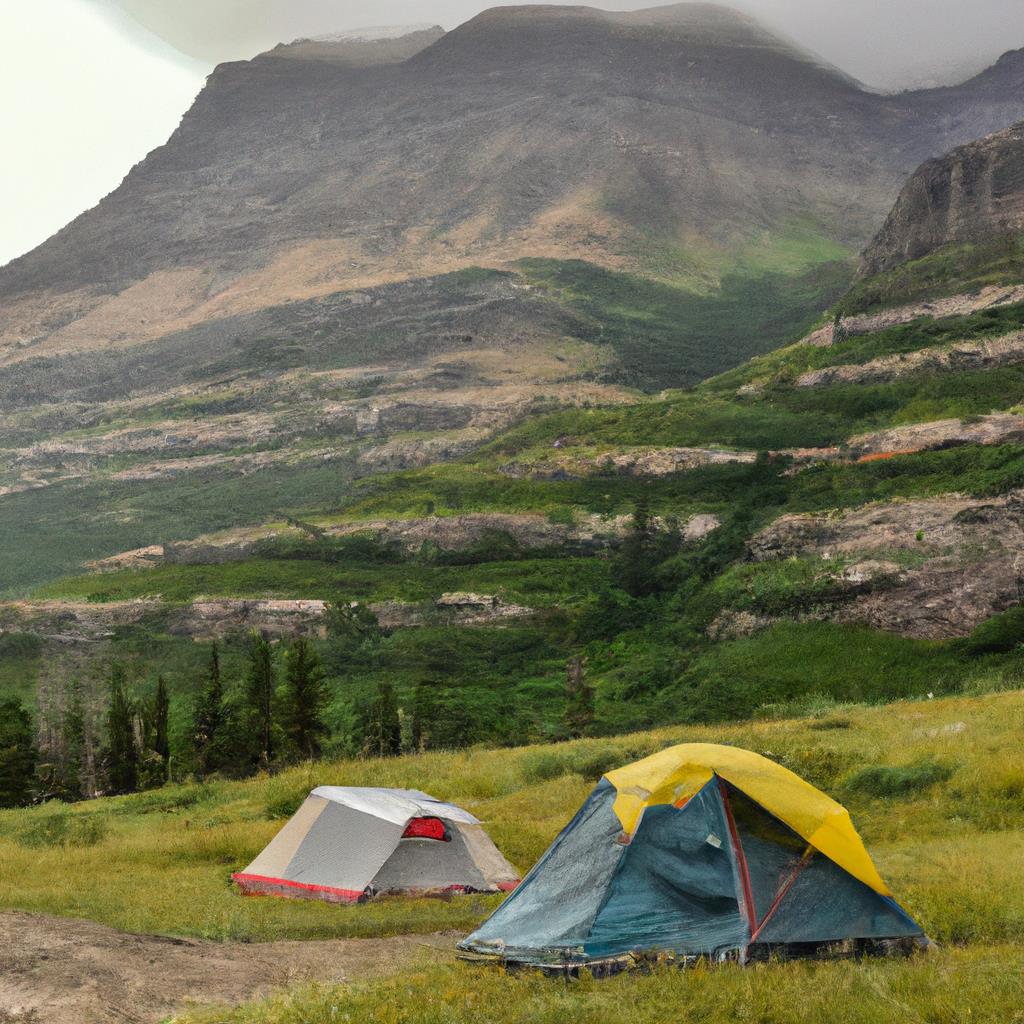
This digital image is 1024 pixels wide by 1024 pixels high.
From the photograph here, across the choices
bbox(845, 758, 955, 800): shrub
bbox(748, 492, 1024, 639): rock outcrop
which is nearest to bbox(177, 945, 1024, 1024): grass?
A: bbox(845, 758, 955, 800): shrub

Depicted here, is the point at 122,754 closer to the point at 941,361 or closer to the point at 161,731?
the point at 161,731

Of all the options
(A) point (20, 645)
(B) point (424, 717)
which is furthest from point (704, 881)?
(A) point (20, 645)

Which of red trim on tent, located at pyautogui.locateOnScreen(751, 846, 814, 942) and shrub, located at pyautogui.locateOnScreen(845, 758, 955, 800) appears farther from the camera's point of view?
shrub, located at pyautogui.locateOnScreen(845, 758, 955, 800)

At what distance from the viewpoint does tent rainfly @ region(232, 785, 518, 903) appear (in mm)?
20516

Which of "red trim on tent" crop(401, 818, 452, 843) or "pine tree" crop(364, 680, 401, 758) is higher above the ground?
"red trim on tent" crop(401, 818, 452, 843)

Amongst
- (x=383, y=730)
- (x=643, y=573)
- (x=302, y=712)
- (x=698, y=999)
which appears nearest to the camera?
(x=698, y=999)

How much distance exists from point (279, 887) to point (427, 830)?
2907 mm

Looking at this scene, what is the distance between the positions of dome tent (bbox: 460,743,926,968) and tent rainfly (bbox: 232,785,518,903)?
6.53 meters

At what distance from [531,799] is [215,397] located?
170800 mm

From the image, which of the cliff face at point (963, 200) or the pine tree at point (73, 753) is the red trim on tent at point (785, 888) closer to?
the pine tree at point (73, 753)

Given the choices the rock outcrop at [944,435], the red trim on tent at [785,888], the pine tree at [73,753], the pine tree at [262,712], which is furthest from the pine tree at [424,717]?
the rock outcrop at [944,435]

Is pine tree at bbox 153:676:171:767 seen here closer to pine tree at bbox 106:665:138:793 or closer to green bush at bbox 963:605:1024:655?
pine tree at bbox 106:665:138:793

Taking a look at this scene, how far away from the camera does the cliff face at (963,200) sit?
138500 mm

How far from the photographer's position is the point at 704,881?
44.1 ft
